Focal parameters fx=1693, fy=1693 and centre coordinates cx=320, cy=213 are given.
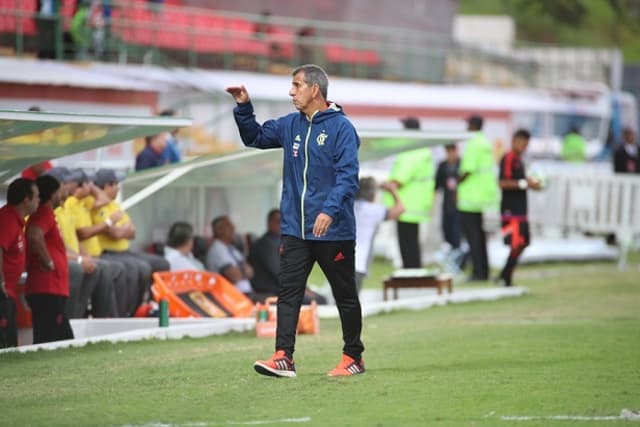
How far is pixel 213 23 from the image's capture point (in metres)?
31.5

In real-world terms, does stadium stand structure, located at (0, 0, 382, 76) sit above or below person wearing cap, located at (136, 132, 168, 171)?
above

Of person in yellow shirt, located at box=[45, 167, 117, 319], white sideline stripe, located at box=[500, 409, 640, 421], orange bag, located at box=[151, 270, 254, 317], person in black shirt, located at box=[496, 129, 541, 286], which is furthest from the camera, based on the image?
person in black shirt, located at box=[496, 129, 541, 286]

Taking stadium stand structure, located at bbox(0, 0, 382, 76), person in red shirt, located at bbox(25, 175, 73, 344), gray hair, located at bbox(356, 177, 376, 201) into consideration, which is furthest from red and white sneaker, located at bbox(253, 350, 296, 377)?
stadium stand structure, located at bbox(0, 0, 382, 76)

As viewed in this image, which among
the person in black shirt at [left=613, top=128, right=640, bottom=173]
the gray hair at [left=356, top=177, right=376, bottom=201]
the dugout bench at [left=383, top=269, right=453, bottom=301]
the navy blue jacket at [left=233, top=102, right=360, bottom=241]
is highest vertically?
the navy blue jacket at [left=233, top=102, right=360, bottom=241]

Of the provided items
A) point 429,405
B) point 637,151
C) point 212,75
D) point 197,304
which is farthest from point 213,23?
point 429,405

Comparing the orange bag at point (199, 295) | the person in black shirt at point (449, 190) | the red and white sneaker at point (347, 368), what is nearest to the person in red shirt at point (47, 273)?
the orange bag at point (199, 295)

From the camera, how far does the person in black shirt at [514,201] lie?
2014 cm

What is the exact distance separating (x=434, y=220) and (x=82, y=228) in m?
11.7

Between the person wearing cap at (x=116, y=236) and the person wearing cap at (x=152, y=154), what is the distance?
276 cm

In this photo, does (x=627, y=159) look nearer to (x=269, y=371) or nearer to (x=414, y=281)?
(x=414, y=281)

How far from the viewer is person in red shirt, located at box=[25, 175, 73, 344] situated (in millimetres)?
13445

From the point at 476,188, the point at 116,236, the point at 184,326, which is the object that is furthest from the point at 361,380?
the point at 476,188

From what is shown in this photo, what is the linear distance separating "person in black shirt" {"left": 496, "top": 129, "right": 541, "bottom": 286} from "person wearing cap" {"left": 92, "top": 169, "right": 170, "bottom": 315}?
17.7 ft

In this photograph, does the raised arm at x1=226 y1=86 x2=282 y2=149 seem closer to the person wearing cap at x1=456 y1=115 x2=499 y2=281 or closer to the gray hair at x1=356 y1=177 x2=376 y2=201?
the gray hair at x1=356 y1=177 x2=376 y2=201
